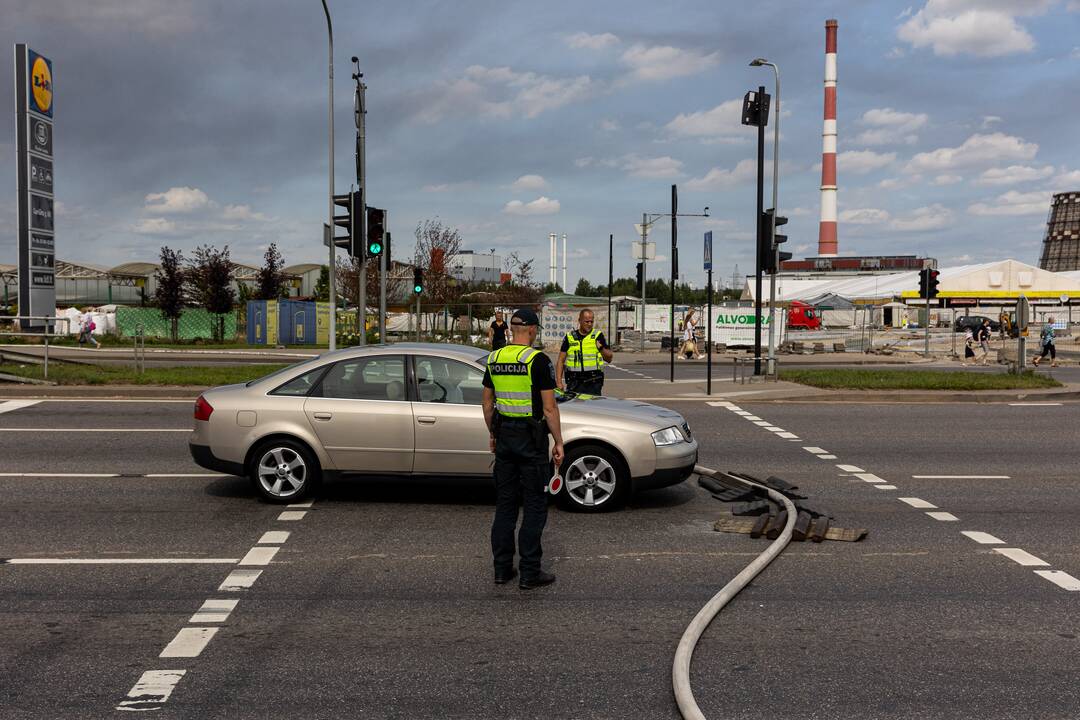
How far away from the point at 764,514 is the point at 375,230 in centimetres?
1188

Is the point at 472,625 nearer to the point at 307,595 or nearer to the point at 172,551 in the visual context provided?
the point at 307,595

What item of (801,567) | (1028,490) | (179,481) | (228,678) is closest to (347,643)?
(228,678)

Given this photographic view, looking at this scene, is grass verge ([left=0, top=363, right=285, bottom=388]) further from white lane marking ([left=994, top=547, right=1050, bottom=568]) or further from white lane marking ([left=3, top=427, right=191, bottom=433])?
white lane marking ([left=994, top=547, right=1050, bottom=568])

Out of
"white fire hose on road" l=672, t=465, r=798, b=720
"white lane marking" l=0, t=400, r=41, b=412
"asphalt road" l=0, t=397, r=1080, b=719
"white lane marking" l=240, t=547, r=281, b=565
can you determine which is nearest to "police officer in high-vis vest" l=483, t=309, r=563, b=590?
"asphalt road" l=0, t=397, r=1080, b=719

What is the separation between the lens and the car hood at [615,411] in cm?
823

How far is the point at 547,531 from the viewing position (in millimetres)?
7539

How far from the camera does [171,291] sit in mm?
42719

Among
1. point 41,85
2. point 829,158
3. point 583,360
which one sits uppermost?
point 829,158

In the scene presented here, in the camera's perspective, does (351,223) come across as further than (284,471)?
Yes

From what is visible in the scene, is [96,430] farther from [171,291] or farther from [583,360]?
[171,291]

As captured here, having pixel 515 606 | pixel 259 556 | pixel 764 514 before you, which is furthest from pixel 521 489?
pixel 764 514

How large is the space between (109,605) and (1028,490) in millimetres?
8102

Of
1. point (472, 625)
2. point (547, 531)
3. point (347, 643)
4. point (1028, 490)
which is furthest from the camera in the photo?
point (1028, 490)

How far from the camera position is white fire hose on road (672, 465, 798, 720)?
13.6 ft
